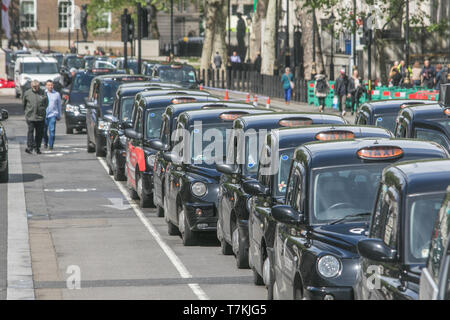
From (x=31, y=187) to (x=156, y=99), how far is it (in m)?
3.64

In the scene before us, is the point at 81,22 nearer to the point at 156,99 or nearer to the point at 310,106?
the point at 310,106

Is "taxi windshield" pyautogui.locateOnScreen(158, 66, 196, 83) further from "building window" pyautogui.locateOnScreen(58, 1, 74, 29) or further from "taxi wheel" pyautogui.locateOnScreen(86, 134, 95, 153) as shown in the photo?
"building window" pyautogui.locateOnScreen(58, 1, 74, 29)

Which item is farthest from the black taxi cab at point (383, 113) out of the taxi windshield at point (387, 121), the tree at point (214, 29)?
the tree at point (214, 29)

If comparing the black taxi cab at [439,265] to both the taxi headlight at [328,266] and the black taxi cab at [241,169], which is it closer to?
the taxi headlight at [328,266]

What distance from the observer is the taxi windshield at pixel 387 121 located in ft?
56.1

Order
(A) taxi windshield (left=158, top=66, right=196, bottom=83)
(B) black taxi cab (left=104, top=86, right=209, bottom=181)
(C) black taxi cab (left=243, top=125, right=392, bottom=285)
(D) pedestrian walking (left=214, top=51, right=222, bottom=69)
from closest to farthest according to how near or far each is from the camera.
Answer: (C) black taxi cab (left=243, top=125, right=392, bottom=285), (B) black taxi cab (left=104, top=86, right=209, bottom=181), (A) taxi windshield (left=158, top=66, right=196, bottom=83), (D) pedestrian walking (left=214, top=51, right=222, bottom=69)

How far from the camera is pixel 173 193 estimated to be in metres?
16.1

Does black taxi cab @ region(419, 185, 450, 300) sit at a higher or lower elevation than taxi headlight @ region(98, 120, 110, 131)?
higher

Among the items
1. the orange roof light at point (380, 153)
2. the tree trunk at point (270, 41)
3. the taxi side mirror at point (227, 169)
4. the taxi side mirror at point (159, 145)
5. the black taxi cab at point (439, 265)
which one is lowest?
the taxi side mirror at point (159, 145)

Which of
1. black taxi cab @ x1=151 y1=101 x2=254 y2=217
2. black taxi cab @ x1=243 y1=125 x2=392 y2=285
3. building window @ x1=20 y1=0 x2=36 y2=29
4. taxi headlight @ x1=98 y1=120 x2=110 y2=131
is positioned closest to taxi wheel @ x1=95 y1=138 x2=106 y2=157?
taxi headlight @ x1=98 y1=120 x2=110 y2=131

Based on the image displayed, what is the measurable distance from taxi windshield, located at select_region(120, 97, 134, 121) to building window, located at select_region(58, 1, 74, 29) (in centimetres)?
10120

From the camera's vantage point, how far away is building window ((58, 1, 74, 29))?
124588 mm

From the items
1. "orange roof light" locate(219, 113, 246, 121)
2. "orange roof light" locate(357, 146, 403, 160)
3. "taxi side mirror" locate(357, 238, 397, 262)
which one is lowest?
"taxi side mirror" locate(357, 238, 397, 262)

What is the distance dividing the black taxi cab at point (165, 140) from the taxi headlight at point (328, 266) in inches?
323
